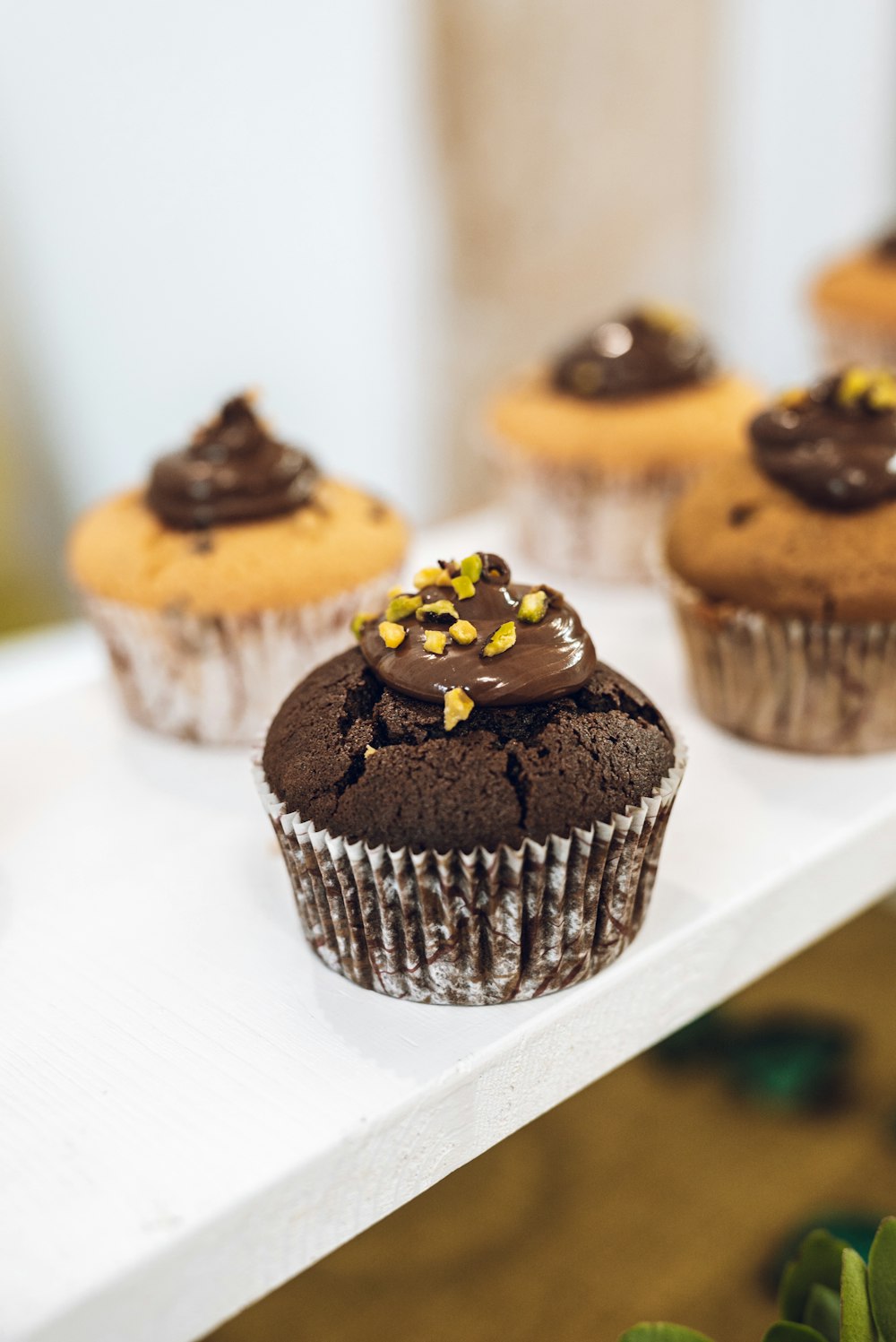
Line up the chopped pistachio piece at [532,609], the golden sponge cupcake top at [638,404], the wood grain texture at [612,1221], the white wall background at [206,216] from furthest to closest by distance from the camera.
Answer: the white wall background at [206,216]
the golden sponge cupcake top at [638,404]
the wood grain texture at [612,1221]
the chopped pistachio piece at [532,609]

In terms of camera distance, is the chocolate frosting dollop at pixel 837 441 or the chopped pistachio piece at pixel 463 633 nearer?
the chopped pistachio piece at pixel 463 633

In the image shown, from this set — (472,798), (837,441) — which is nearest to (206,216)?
(837,441)

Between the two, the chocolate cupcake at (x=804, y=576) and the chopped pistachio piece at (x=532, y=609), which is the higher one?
the chopped pistachio piece at (x=532, y=609)

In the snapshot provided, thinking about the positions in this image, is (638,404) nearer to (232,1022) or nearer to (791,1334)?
(232,1022)

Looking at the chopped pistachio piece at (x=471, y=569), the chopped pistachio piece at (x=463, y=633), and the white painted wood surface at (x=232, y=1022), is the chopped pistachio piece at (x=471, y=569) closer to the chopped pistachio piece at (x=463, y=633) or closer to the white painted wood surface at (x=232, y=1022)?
the chopped pistachio piece at (x=463, y=633)

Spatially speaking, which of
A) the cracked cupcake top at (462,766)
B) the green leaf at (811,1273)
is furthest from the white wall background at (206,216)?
the green leaf at (811,1273)

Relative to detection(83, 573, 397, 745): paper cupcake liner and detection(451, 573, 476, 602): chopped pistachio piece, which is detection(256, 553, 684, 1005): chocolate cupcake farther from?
detection(83, 573, 397, 745): paper cupcake liner
